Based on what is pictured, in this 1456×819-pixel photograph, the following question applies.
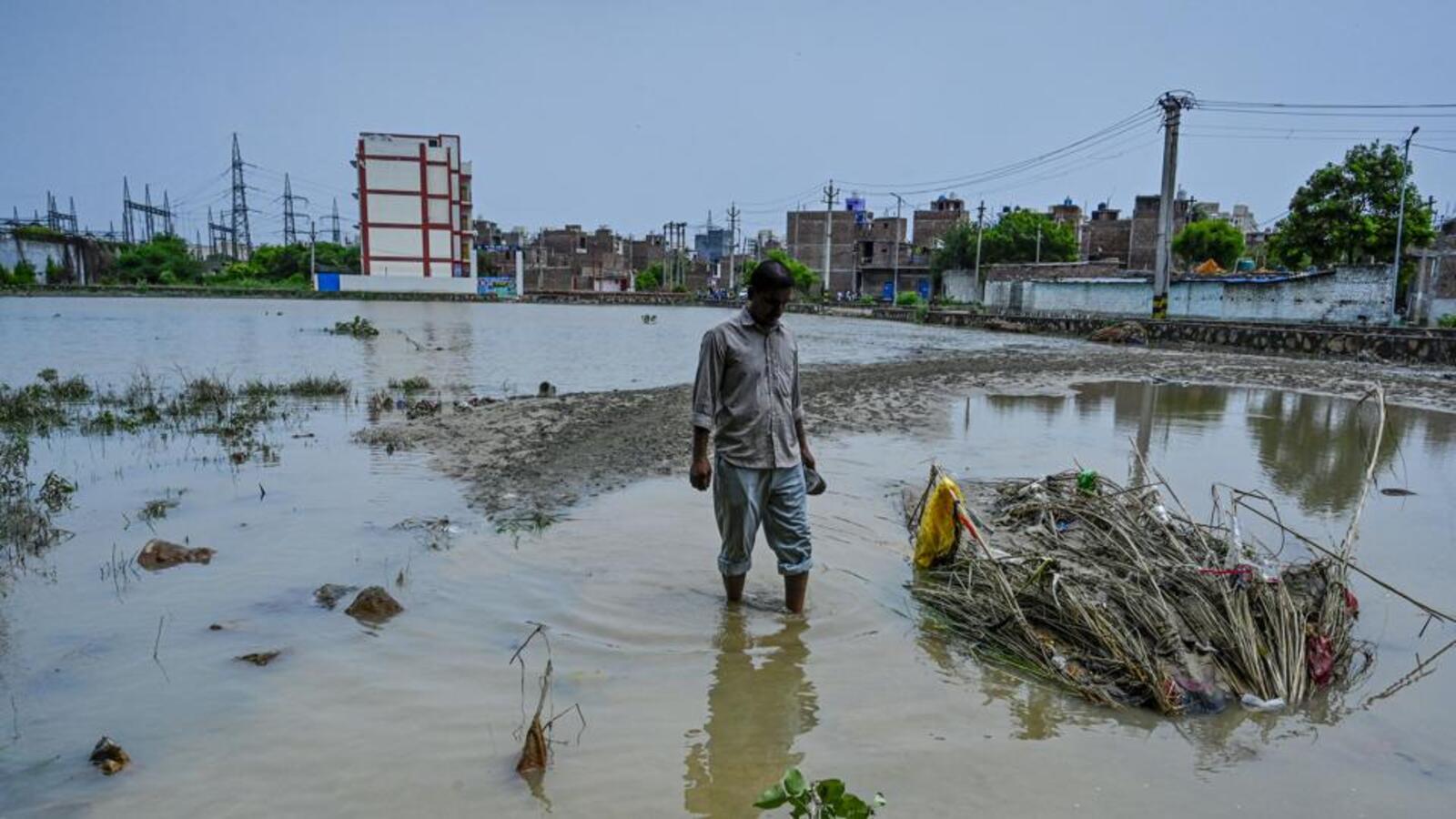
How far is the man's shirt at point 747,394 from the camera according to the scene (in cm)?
429

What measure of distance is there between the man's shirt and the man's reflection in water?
34.7 inches

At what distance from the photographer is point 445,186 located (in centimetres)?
7219

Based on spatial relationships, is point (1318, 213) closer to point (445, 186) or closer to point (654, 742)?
point (654, 742)

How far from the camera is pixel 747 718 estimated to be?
3.68 metres

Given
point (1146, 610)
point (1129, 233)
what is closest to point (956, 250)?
point (1129, 233)

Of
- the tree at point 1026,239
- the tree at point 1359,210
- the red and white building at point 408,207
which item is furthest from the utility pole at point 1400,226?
the red and white building at point 408,207

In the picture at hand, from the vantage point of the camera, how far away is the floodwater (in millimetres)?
3148

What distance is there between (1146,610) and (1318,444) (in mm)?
8275

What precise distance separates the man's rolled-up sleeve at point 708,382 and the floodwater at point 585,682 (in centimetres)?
110

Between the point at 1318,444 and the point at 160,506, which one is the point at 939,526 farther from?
the point at 1318,444

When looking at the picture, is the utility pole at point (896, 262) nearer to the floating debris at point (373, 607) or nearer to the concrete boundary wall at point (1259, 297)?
the concrete boundary wall at point (1259, 297)

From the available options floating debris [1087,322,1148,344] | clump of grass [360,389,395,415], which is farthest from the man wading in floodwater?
floating debris [1087,322,1148,344]

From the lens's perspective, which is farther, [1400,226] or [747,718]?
[1400,226]

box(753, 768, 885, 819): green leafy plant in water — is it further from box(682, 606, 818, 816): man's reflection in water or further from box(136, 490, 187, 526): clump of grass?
box(136, 490, 187, 526): clump of grass
